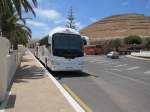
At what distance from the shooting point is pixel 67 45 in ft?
77.8

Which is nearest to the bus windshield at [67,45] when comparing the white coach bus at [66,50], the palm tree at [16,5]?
the white coach bus at [66,50]

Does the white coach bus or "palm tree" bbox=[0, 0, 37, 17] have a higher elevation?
"palm tree" bbox=[0, 0, 37, 17]

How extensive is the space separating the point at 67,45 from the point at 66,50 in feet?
1.34

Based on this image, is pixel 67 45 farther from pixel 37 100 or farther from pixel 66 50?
pixel 37 100

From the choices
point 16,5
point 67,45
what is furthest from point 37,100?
point 16,5

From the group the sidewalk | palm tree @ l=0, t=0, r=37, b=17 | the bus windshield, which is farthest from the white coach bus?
the sidewalk

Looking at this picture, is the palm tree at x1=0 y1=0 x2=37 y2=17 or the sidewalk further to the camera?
the palm tree at x1=0 y1=0 x2=37 y2=17

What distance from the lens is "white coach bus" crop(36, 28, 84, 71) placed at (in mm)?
23500

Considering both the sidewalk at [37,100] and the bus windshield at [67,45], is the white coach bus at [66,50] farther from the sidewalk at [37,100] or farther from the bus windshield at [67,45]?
the sidewalk at [37,100]

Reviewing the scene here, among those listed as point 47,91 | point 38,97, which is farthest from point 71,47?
point 38,97

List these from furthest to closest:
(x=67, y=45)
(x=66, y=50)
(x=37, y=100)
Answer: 1. (x=67, y=45)
2. (x=66, y=50)
3. (x=37, y=100)

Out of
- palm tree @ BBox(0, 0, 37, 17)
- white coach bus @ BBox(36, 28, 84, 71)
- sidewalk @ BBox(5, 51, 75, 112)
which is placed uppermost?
palm tree @ BBox(0, 0, 37, 17)

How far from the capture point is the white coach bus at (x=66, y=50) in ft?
77.1

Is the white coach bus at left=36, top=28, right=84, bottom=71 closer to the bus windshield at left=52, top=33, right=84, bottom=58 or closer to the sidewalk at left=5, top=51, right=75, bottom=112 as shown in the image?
the bus windshield at left=52, top=33, right=84, bottom=58
